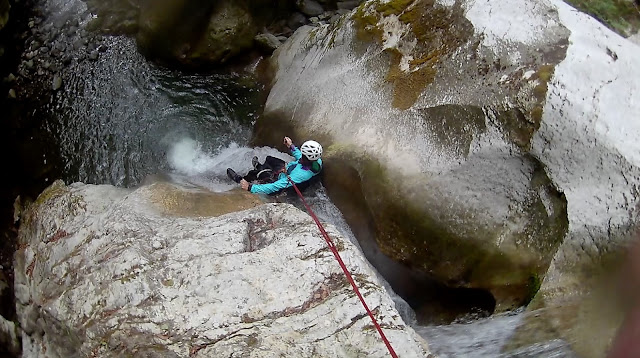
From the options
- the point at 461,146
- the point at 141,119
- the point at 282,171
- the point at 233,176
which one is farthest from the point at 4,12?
the point at 461,146

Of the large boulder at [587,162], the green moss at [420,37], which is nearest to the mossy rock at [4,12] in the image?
the green moss at [420,37]

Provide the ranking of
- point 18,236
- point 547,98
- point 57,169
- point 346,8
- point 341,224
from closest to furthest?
1. point 547,98
2. point 341,224
3. point 18,236
4. point 57,169
5. point 346,8

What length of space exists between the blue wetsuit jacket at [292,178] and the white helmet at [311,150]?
1.01 ft

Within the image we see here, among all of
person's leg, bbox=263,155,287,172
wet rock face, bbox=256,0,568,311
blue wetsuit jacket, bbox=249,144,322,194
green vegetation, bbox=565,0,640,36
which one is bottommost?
person's leg, bbox=263,155,287,172

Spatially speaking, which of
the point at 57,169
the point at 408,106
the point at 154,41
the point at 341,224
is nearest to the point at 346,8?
the point at 154,41

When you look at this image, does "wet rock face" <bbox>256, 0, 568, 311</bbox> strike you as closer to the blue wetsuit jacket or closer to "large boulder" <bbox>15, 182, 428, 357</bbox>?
the blue wetsuit jacket

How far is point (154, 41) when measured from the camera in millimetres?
9195

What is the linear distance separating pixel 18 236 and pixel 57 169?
153 cm

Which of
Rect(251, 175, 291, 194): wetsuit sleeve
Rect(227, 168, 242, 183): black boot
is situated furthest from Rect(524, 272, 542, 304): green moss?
Rect(227, 168, 242, 183): black boot

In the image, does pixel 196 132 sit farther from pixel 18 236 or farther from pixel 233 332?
pixel 233 332

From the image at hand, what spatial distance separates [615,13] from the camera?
7121 mm

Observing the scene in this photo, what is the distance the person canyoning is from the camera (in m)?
6.40

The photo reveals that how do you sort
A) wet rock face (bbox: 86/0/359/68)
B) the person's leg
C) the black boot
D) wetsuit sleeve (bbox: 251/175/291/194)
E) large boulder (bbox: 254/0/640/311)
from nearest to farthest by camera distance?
1. large boulder (bbox: 254/0/640/311)
2. wetsuit sleeve (bbox: 251/175/291/194)
3. the person's leg
4. the black boot
5. wet rock face (bbox: 86/0/359/68)

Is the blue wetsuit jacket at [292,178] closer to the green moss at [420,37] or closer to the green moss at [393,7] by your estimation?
the green moss at [420,37]
